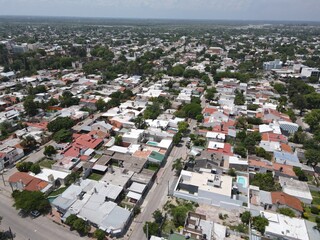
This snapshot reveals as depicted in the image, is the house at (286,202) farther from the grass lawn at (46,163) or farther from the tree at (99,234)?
the grass lawn at (46,163)

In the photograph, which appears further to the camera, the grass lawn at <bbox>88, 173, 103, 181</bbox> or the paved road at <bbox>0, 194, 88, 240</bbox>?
the grass lawn at <bbox>88, 173, 103, 181</bbox>

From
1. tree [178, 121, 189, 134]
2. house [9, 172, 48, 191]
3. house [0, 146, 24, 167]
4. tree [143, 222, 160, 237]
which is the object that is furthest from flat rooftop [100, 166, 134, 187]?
house [0, 146, 24, 167]

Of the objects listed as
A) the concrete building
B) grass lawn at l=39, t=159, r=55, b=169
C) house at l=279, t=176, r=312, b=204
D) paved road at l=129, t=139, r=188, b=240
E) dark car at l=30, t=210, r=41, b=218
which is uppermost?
the concrete building

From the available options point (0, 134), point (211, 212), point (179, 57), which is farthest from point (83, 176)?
point (179, 57)

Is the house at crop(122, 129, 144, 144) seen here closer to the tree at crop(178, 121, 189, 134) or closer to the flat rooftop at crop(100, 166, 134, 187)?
the tree at crop(178, 121, 189, 134)

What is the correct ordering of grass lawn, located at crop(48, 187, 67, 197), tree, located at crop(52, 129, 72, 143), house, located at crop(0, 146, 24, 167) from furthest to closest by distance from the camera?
tree, located at crop(52, 129, 72, 143), house, located at crop(0, 146, 24, 167), grass lawn, located at crop(48, 187, 67, 197)

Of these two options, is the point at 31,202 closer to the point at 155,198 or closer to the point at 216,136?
the point at 155,198
